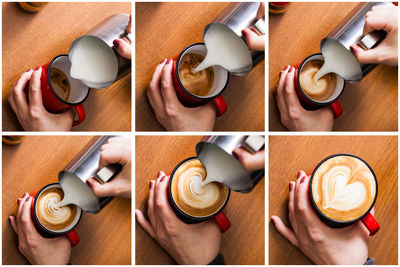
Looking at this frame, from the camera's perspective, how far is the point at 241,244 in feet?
3.19

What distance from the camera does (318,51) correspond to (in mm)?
975

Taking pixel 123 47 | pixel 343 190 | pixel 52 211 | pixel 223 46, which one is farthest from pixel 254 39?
pixel 52 211

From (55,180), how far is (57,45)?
0.33m

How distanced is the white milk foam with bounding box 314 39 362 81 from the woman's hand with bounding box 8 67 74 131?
61 cm

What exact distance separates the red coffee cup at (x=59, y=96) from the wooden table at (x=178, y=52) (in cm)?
13

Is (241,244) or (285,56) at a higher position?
(285,56)

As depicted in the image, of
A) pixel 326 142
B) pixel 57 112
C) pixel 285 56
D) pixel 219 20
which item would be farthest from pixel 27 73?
pixel 326 142

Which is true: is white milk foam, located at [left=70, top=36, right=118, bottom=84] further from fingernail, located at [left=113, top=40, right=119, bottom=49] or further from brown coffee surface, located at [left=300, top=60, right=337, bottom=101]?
brown coffee surface, located at [left=300, top=60, right=337, bottom=101]

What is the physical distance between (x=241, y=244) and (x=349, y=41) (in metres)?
0.55

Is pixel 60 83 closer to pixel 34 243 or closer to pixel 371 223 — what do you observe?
pixel 34 243

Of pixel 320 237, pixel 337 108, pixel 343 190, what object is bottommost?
pixel 320 237

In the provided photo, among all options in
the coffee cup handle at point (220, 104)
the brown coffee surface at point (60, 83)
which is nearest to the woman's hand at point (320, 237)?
the coffee cup handle at point (220, 104)

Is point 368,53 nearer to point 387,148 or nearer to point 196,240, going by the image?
point 387,148

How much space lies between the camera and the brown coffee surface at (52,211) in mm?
899
